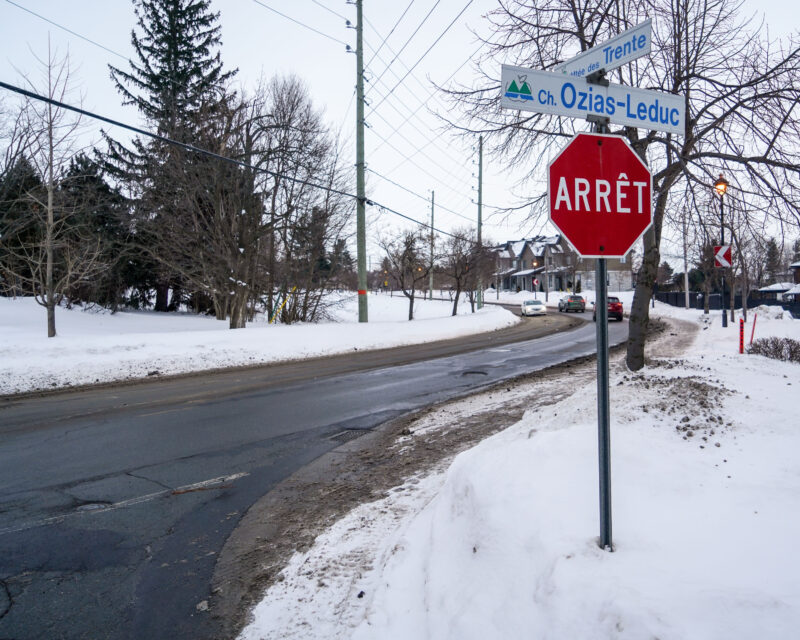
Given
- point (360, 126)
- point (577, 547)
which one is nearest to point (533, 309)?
point (360, 126)

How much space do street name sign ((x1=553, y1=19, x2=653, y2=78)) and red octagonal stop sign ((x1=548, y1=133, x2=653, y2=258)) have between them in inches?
20.9

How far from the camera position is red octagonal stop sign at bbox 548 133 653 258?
2.79 meters

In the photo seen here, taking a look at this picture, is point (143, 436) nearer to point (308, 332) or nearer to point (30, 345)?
point (30, 345)

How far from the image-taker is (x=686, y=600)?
7.30 ft

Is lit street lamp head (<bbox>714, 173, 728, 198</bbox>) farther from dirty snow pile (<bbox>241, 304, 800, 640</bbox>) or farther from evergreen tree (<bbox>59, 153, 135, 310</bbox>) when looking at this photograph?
evergreen tree (<bbox>59, 153, 135, 310</bbox>)

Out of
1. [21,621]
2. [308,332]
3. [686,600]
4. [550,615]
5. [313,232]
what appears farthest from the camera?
[313,232]

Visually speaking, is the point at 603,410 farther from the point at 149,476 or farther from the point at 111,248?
the point at 111,248

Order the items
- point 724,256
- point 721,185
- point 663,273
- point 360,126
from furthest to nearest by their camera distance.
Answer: point 663,273
point 360,126
point 724,256
point 721,185

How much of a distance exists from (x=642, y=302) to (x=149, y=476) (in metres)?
8.34

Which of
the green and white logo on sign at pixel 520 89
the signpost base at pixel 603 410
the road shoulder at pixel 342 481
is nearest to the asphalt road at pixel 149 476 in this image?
the road shoulder at pixel 342 481

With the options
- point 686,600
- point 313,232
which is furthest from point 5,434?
point 313,232

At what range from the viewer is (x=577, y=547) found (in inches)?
111

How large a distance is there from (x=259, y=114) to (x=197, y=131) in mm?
2510

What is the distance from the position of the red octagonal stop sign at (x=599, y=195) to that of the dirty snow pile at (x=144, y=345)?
1195cm
